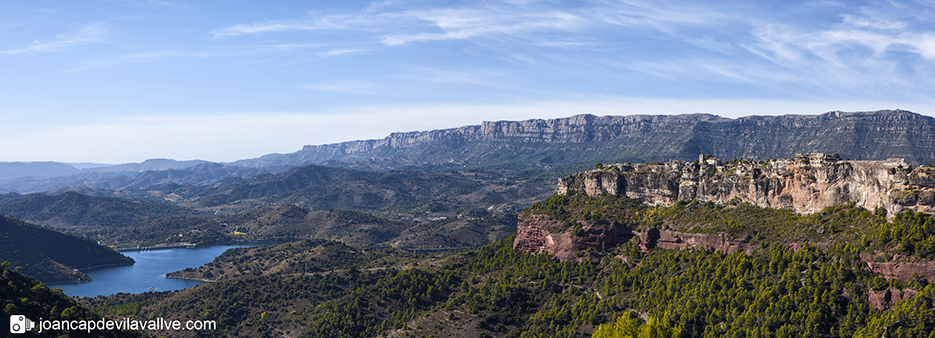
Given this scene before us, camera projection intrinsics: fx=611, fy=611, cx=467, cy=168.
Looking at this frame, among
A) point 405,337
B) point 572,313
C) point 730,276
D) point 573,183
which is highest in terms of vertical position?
point 573,183

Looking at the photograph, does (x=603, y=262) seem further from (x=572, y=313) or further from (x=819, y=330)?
(x=819, y=330)

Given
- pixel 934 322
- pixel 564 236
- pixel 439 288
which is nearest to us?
pixel 934 322

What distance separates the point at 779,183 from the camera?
100 metres

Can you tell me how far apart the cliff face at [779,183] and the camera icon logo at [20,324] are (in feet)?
332

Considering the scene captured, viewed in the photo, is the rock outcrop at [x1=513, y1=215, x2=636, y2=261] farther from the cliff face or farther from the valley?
the cliff face

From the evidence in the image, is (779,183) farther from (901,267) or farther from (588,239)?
(588,239)

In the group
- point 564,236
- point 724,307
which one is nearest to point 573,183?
point 564,236

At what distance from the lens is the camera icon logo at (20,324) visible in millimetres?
70562

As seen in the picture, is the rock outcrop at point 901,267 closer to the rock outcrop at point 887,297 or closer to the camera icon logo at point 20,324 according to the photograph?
the rock outcrop at point 887,297

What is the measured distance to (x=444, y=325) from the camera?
114 metres

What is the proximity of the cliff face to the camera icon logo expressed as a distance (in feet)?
332

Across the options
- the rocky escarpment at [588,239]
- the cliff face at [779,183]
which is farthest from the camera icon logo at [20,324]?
the cliff face at [779,183]

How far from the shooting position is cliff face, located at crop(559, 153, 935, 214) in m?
79.6

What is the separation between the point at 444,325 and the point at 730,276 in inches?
2007
